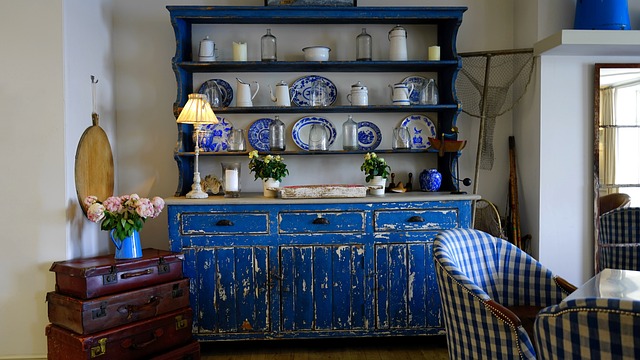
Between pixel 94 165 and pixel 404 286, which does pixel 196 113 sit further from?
pixel 404 286

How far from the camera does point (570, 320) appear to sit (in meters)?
1.12

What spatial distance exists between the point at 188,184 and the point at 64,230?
0.88 m

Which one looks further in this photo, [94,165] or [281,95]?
[281,95]

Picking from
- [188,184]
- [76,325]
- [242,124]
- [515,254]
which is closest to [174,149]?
[188,184]

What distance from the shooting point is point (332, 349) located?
318 cm

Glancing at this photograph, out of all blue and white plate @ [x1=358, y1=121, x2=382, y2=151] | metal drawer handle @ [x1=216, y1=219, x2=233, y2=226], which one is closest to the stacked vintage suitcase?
metal drawer handle @ [x1=216, y1=219, x2=233, y2=226]

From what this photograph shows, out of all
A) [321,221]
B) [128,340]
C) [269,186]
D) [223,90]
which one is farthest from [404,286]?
[223,90]

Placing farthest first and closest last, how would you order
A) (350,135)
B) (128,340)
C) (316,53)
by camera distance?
(350,135) → (316,53) → (128,340)

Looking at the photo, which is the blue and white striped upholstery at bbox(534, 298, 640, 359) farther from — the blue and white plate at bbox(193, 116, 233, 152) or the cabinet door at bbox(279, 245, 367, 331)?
the blue and white plate at bbox(193, 116, 233, 152)

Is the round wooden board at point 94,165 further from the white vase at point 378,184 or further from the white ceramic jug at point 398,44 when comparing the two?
the white ceramic jug at point 398,44

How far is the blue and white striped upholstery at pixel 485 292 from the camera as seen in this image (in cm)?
155

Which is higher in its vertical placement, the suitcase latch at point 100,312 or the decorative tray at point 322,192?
the decorative tray at point 322,192

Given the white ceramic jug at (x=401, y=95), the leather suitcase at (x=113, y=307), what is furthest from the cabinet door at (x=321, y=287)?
the white ceramic jug at (x=401, y=95)

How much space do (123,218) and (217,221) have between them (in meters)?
0.54
